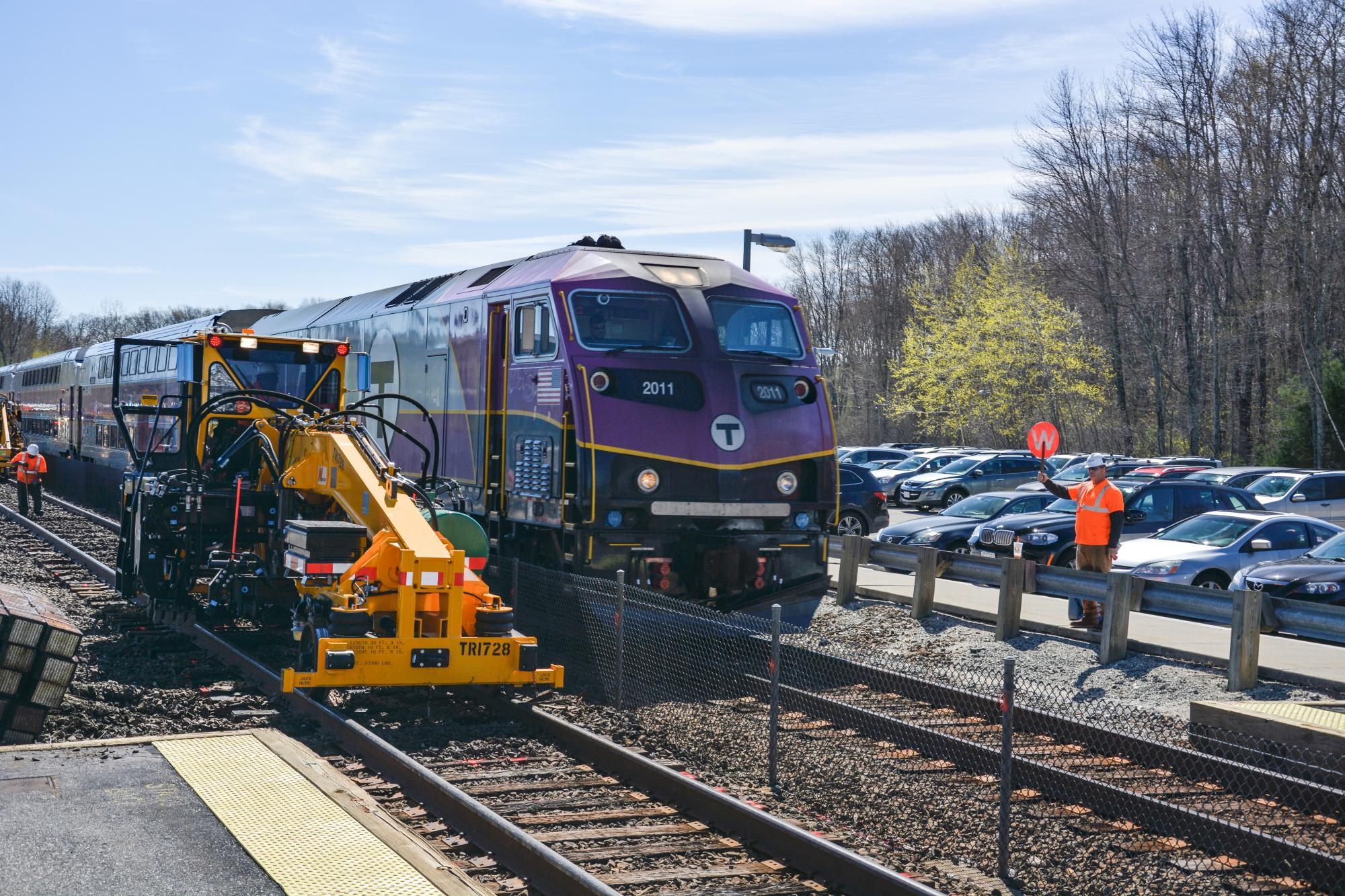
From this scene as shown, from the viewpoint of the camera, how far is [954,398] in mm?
63000

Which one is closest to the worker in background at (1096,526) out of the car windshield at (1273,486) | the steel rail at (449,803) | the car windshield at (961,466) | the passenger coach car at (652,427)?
the passenger coach car at (652,427)

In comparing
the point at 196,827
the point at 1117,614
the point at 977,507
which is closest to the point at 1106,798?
the point at 1117,614

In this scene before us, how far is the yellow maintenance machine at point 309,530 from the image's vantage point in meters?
9.55

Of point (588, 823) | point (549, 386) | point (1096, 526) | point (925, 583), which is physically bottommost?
point (588, 823)

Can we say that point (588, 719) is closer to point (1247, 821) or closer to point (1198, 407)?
point (1247, 821)

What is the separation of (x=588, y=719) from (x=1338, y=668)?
7.01m

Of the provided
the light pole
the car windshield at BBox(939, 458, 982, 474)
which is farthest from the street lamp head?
the car windshield at BBox(939, 458, 982, 474)

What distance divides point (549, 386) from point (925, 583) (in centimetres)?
531

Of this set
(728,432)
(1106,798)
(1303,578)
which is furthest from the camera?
(1303,578)

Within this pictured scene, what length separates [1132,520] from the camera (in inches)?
747

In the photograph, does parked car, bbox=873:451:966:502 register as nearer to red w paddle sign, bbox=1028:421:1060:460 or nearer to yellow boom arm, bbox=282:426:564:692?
red w paddle sign, bbox=1028:421:1060:460

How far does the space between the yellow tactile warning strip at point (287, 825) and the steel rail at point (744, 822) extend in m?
1.92

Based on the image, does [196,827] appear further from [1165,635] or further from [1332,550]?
[1332,550]

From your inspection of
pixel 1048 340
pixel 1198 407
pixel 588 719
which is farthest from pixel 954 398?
pixel 588 719
